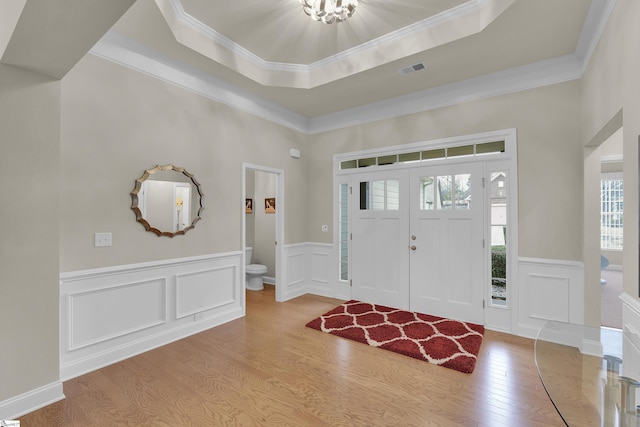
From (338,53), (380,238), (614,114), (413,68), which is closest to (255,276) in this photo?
(380,238)

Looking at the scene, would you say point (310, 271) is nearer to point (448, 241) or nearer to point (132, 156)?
point (448, 241)

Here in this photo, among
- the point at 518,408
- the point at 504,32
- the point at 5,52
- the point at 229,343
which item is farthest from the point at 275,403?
the point at 504,32

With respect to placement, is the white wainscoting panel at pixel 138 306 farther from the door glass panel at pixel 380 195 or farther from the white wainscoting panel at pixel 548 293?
the white wainscoting panel at pixel 548 293

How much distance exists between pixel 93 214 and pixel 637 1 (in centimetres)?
402

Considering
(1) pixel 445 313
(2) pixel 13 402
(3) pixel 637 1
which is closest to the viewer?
(3) pixel 637 1

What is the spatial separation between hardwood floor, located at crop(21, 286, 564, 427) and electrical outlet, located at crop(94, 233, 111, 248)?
3.54ft

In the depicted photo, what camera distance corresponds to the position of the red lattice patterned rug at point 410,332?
2.80 meters

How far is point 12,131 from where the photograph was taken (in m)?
1.94

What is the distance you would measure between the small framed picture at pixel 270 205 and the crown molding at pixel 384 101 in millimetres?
1521

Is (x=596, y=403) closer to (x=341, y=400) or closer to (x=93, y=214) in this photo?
(x=341, y=400)

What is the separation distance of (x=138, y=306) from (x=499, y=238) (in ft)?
13.0

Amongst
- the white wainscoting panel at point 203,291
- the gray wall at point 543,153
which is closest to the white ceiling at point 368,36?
the gray wall at point 543,153

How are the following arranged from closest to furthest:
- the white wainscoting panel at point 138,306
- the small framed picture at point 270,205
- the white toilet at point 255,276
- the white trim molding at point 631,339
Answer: the white trim molding at point 631,339
the white wainscoting panel at point 138,306
the white toilet at point 255,276
the small framed picture at point 270,205

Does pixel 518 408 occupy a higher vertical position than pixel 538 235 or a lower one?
lower
